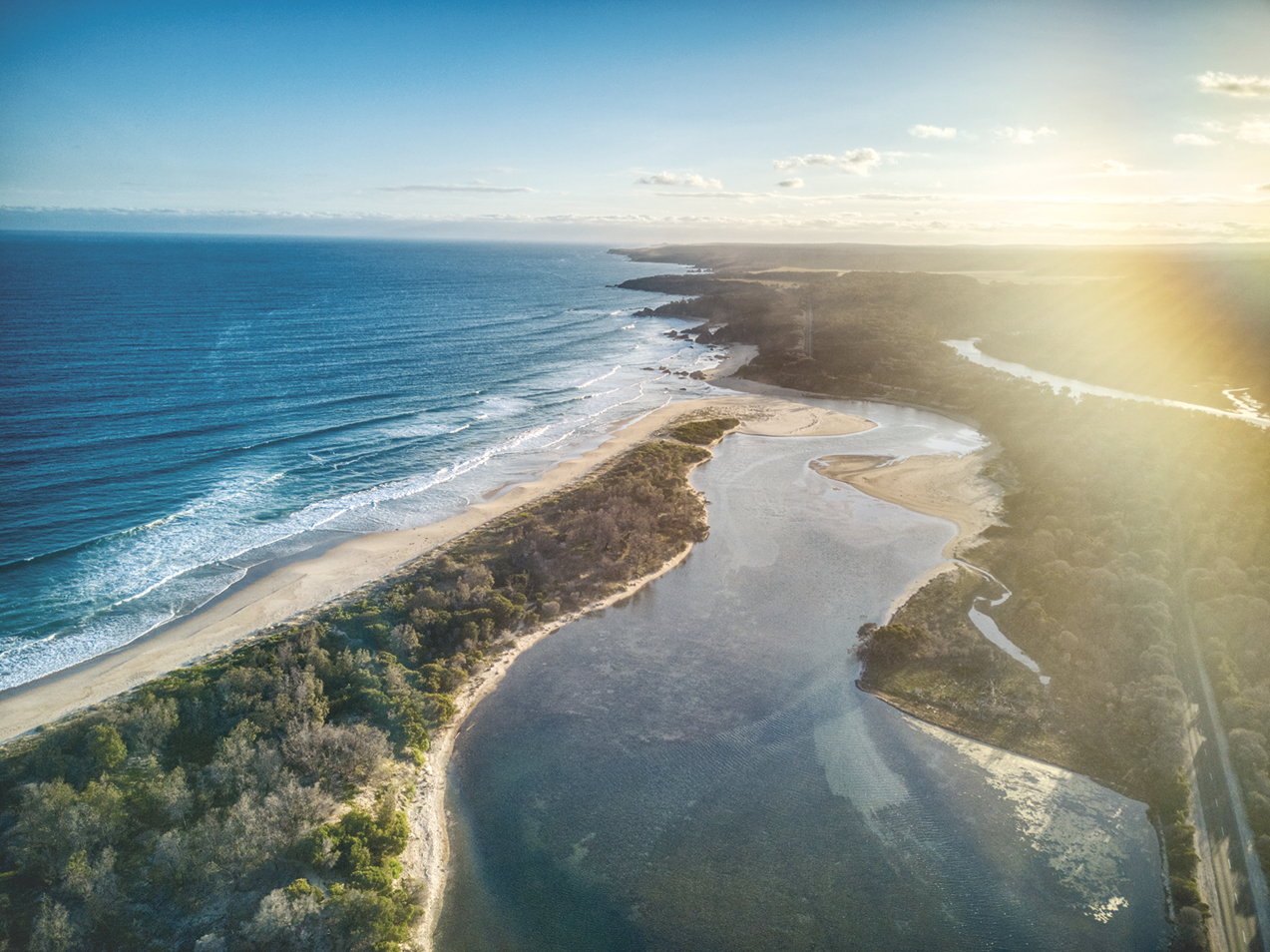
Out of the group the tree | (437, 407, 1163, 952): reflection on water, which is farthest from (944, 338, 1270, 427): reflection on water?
the tree

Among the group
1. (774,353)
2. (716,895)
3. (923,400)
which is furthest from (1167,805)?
(774,353)

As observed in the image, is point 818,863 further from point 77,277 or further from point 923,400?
point 77,277

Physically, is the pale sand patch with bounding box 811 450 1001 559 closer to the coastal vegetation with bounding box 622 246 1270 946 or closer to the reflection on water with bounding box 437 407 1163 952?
the coastal vegetation with bounding box 622 246 1270 946

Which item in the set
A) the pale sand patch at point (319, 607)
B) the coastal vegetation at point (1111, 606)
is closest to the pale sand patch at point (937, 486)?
the coastal vegetation at point (1111, 606)

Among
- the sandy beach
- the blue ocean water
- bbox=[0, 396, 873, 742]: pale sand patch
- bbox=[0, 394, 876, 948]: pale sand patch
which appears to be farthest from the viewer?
the blue ocean water

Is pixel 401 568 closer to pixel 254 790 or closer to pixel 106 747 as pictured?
pixel 106 747

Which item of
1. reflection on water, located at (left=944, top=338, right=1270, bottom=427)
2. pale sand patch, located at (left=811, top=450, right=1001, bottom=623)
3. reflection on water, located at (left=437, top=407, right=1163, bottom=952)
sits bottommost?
reflection on water, located at (left=437, top=407, right=1163, bottom=952)

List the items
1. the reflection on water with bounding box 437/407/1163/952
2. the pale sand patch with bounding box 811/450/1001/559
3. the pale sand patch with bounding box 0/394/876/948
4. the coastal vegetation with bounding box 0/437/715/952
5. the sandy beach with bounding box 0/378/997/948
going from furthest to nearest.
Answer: the pale sand patch with bounding box 811/450/1001/559, the sandy beach with bounding box 0/378/997/948, the pale sand patch with bounding box 0/394/876/948, the reflection on water with bounding box 437/407/1163/952, the coastal vegetation with bounding box 0/437/715/952
